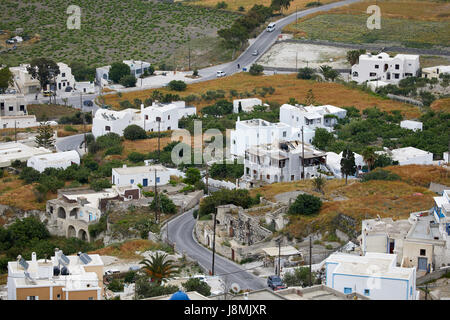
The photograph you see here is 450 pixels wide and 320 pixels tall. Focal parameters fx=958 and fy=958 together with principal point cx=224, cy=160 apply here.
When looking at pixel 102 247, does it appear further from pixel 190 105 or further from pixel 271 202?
pixel 190 105

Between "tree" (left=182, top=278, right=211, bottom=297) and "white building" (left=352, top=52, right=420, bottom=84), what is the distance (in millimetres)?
55578

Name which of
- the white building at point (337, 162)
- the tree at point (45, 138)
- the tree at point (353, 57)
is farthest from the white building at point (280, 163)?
the tree at point (353, 57)

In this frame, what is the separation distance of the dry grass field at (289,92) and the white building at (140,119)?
630 centimetres

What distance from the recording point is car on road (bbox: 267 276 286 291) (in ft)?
128

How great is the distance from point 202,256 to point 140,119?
107ft

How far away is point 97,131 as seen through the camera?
74625 mm

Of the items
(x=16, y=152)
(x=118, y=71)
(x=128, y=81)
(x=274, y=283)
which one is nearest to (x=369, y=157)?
(x=274, y=283)

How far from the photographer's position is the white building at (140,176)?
5925cm

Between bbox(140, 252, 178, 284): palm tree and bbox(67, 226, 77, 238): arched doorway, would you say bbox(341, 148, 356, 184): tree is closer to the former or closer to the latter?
bbox(67, 226, 77, 238): arched doorway

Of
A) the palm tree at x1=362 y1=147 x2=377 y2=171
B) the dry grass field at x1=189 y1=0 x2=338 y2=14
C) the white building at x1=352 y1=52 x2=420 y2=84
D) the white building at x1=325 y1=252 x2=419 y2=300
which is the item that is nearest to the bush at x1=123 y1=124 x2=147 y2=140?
the palm tree at x1=362 y1=147 x2=377 y2=171

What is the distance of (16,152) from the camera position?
223 ft

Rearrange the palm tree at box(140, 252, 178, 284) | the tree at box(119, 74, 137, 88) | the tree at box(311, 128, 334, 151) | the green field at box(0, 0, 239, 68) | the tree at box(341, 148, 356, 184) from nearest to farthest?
the palm tree at box(140, 252, 178, 284) < the tree at box(341, 148, 356, 184) < the tree at box(311, 128, 334, 151) < the tree at box(119, 74, 137, 88) < the green field at box(0, 0, 239, 68)

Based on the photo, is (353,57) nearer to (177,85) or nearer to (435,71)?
(435,71)

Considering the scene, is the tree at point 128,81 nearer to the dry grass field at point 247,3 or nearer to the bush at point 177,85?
the bush at point 177,85
